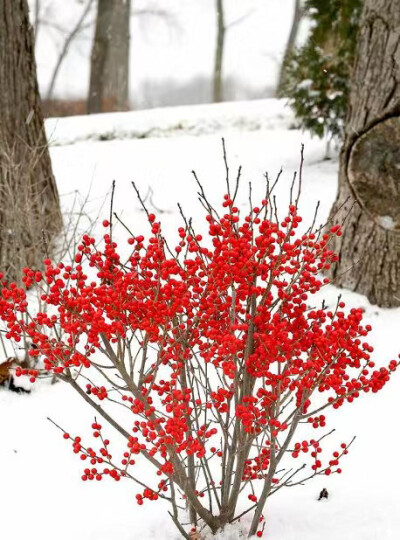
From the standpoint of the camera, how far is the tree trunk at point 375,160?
4.70 m

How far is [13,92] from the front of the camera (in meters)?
6.04

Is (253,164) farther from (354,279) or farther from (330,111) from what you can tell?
(354,279)

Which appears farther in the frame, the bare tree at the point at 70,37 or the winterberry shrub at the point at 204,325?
the bare tree at the point at 70,37

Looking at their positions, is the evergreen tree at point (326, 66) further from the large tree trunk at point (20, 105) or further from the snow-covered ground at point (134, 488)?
the large tree trunk at point (20, 105)

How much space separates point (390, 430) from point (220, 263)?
7.48 feet

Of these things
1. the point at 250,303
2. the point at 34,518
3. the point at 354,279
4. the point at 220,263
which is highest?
the point at 220,263

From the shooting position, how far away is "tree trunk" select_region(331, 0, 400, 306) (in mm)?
4695

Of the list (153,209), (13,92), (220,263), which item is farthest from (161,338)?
(153,209)

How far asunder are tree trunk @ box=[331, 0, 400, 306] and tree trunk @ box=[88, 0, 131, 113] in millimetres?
11662

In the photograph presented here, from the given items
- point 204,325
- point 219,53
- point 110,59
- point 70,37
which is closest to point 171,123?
point 110,59

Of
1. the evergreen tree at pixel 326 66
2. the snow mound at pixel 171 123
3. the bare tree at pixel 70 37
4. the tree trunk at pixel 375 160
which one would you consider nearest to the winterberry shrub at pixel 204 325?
the tree trunk at pixel 375 160

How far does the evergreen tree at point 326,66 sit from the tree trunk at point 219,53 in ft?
35.0

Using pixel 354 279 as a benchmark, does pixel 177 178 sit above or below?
above

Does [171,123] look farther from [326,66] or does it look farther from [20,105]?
[20,105]
